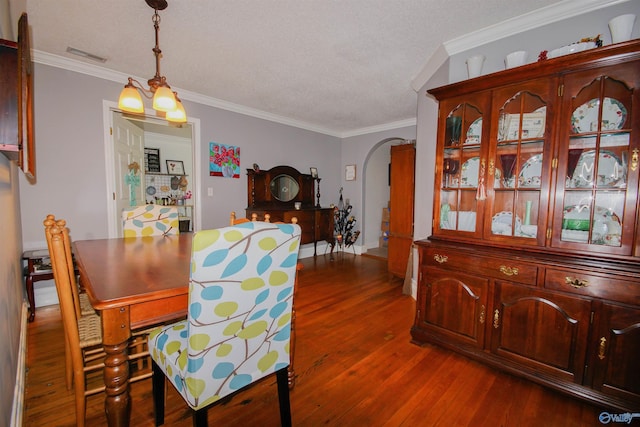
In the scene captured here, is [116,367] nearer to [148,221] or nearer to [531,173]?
[148,221]

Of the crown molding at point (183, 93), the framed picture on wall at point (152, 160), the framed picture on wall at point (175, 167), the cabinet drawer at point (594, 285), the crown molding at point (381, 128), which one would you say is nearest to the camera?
the cabinet drawer at point (594, 285)

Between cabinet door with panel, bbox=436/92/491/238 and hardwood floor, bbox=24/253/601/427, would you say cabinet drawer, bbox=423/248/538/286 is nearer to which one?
cabinet door with panel, bbox=436/92/491/238

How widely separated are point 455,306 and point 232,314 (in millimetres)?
1613

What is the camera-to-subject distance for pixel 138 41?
2279mm

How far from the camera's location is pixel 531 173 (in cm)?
174

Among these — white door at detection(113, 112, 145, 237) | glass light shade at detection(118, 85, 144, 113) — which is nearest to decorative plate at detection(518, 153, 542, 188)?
glass light shade at detection(118, 85, 144, 113)

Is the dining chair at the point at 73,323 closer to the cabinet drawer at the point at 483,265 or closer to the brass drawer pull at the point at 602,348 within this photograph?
the cabinet drawer at the point at 483,265

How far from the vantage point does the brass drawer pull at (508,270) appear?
5.46 feet

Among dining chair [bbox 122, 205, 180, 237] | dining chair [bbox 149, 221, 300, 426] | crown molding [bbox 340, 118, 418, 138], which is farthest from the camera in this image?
crown molding [bbox 340, 118, 418, 138]

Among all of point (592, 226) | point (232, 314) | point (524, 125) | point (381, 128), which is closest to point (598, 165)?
point (592, 226)

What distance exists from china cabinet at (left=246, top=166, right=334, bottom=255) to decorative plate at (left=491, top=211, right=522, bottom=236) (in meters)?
2.80

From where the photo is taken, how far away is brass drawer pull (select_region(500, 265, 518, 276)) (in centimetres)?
166

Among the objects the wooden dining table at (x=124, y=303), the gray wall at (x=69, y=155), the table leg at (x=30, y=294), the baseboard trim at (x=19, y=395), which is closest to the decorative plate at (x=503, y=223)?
the wooden dining table at (x=124, y=303)

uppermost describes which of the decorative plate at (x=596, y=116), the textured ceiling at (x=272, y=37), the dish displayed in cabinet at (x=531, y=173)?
the textured ceiling at (x=272, y=37)
